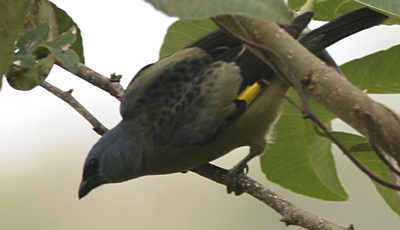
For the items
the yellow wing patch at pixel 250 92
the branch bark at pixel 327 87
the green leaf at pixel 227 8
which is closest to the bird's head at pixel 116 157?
the yellow wing patch at pixel 250 92

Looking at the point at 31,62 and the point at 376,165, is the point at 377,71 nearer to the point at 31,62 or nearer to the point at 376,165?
the point at 376,165

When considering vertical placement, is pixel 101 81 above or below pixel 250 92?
below

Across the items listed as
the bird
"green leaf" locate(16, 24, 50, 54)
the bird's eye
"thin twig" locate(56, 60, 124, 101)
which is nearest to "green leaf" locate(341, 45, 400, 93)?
the bird

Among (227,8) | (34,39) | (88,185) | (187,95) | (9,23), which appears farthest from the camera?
(88,185)

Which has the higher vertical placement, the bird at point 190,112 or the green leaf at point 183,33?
the green leaf at point 183,33

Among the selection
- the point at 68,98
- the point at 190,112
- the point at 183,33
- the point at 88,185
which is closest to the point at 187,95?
the point at 190,112

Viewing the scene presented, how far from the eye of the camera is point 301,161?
2.49 m

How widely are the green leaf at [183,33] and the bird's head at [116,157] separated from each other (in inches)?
17.9

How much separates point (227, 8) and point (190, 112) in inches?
70.2

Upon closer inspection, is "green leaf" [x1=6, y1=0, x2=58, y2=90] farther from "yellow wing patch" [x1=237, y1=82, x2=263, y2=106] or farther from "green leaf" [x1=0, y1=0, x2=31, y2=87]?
"yellow wing patch" [x1=237, y1=82, x2=263, y2=106]

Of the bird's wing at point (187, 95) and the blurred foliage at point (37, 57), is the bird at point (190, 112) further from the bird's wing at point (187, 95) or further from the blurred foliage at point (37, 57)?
the blurred foliage at point (37, 57)

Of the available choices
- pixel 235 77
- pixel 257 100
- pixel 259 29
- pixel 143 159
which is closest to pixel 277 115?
pixel 257 100

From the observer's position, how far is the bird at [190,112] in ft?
8.58

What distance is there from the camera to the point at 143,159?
2.76 m
